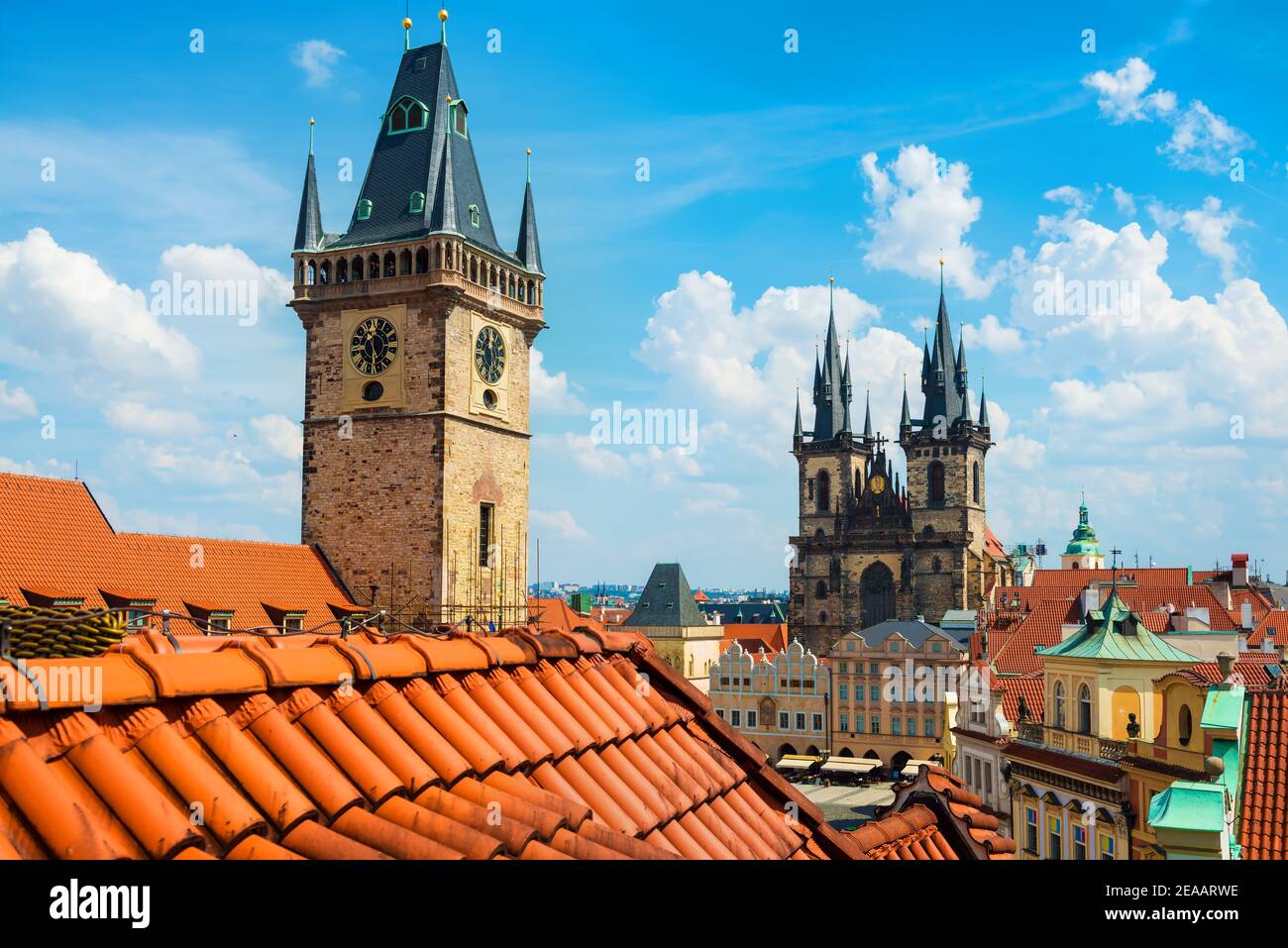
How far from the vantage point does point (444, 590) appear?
36.1m

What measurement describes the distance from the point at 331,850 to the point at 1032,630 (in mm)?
66332

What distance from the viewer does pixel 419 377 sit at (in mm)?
37250

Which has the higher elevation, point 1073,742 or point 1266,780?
point 1266,780

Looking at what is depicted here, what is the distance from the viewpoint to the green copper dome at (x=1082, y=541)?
133250mm

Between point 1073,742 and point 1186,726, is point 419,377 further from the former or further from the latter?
point 1186,726

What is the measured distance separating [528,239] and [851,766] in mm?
34722

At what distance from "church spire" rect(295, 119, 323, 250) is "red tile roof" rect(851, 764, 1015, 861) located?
35919 mm

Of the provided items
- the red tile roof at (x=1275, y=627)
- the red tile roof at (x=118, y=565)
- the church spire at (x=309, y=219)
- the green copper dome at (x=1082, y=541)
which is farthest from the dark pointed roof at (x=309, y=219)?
the green copper dome at (x=1082, y=541)

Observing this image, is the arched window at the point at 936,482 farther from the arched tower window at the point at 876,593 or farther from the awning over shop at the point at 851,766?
the awning over shop at the point at 851,766

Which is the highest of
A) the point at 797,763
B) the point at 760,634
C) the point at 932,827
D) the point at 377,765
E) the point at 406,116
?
the point at 406,116

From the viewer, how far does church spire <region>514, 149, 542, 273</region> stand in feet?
139

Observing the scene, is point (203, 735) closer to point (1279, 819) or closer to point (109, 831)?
point (109, 831)

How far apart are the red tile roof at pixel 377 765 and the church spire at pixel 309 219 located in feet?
119

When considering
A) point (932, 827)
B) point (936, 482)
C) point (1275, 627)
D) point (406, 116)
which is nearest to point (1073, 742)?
point (932, 827)
